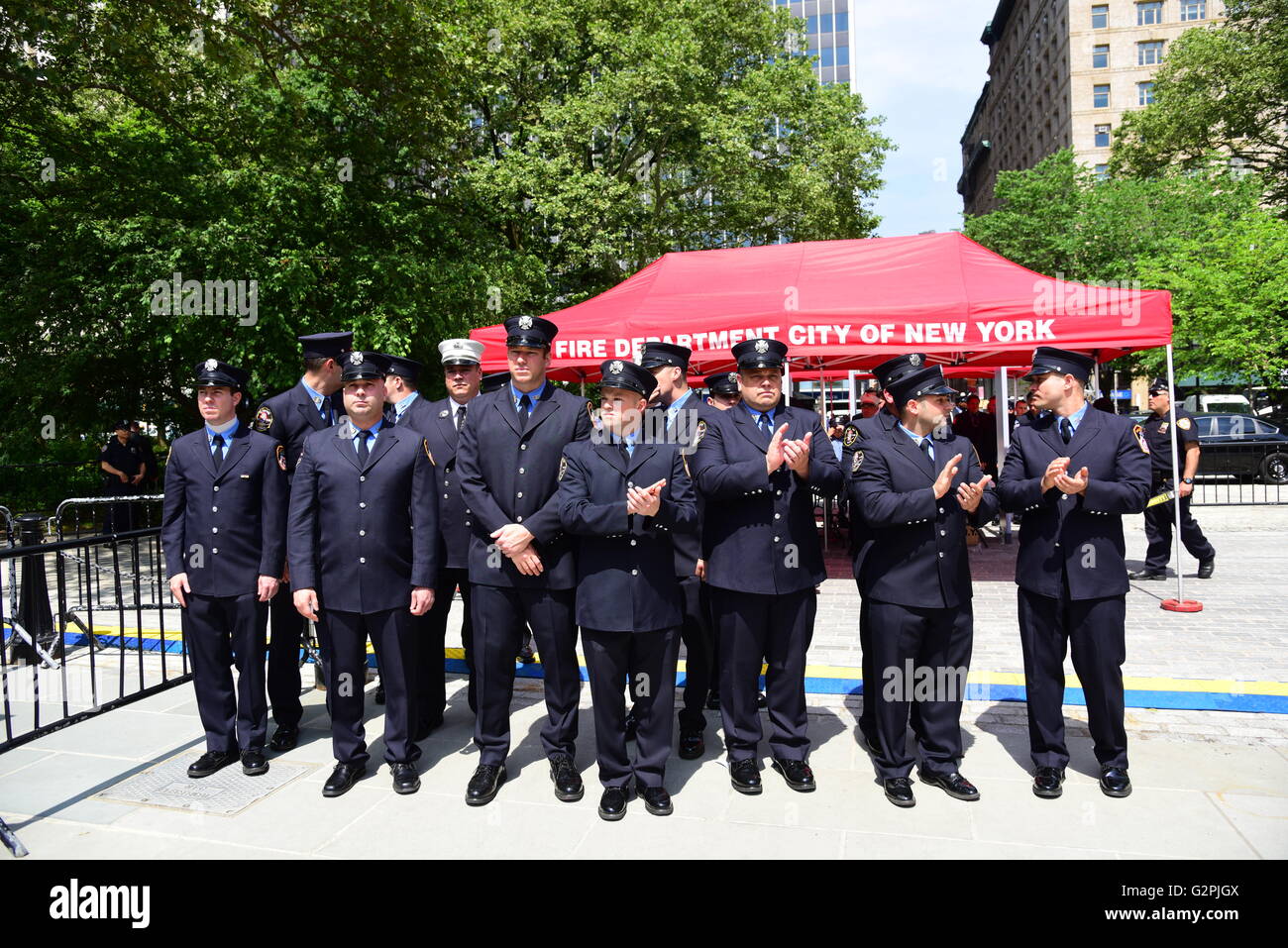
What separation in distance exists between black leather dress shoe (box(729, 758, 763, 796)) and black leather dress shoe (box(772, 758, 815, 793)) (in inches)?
5.8

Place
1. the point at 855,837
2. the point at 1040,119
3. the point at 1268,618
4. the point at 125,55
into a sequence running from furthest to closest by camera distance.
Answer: the point at 1040,119 → the point at 125,55 → the point at 1268,618 → the point at 855,837

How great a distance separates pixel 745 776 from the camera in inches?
170

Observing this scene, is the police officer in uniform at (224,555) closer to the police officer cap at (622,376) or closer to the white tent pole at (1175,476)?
the police officer cap at (622,376)

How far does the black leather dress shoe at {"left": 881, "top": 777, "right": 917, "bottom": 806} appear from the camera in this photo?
13.4 ft

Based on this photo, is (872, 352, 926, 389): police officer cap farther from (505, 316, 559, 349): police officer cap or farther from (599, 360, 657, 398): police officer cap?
(505, 316, 559, 349): police officer cap

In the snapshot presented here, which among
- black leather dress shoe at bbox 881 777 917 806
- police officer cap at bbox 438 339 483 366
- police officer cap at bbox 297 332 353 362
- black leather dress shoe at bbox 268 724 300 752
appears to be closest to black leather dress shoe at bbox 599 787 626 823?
black leather dress shoe at bbox 881 777 917 806

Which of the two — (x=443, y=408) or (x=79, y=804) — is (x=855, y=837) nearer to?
(x=443, y=408)

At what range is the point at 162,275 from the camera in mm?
11711

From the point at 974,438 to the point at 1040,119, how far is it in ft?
215

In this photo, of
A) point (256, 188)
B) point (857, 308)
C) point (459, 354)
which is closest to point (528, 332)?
point (459, 354)

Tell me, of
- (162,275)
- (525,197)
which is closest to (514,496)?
(162,275)

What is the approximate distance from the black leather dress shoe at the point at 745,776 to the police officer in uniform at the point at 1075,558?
136 centimetres

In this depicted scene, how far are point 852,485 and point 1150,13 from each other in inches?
2692

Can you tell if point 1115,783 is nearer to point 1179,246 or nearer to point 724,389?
point 724,389
